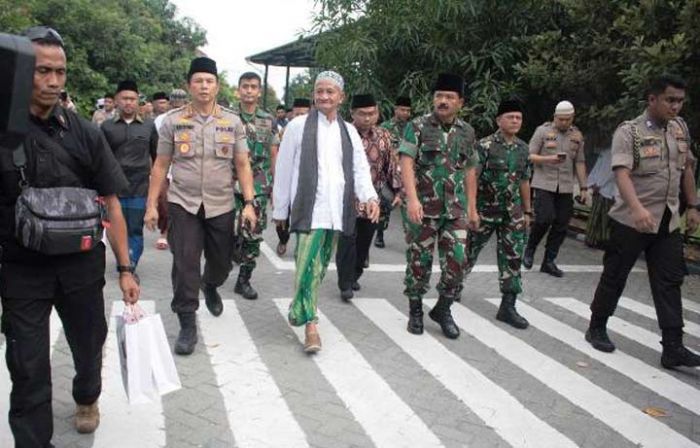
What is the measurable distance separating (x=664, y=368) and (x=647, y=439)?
1.42 metres

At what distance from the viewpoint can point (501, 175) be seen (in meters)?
5.80

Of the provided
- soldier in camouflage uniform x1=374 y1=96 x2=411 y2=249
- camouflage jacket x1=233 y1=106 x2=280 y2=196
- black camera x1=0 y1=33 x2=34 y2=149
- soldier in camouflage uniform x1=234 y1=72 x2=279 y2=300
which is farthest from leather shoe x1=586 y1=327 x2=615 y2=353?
black camera x1=0 y1=33 x2=34 y2=149

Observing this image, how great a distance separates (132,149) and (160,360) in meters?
3.99

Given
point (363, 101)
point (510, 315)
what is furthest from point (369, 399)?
point (363, 101)

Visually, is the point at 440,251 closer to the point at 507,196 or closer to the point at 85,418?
the point at 507,196

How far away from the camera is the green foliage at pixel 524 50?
26.3 ft

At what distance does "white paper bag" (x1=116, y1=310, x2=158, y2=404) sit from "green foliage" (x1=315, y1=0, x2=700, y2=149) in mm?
6901

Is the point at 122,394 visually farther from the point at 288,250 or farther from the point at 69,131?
the point at 288,250

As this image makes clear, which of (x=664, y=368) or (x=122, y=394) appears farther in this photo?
(x=664, y=368)

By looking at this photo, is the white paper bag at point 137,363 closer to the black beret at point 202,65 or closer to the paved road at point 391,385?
the paved road at point 391,385

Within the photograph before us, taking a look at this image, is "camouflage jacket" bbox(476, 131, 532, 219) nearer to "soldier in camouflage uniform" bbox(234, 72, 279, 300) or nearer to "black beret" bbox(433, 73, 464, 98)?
"black beret" bbox(433, 73, 464, 98)

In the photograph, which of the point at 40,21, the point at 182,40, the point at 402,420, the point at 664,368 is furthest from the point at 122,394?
the point at 182,40

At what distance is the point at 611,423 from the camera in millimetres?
3951

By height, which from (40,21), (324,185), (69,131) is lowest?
(324,185)
